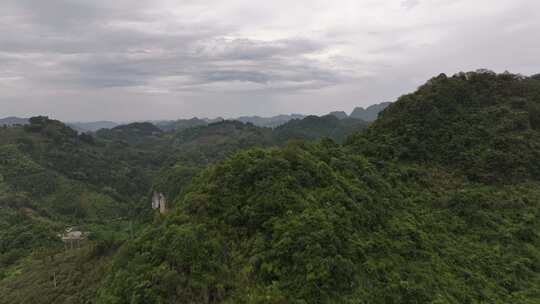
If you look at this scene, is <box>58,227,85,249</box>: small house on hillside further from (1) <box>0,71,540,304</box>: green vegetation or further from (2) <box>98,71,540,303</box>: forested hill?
(2) <box>98,71,540,303</box>: forested hill

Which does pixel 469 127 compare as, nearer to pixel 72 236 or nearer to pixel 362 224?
pixel 362 224

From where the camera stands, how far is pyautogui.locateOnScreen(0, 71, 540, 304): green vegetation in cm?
1112

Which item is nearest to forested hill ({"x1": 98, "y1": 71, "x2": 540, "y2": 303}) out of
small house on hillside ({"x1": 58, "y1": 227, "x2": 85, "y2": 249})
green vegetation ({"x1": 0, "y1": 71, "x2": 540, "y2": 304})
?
green vegetation ({"x1": 0, "y1": 71, "x2": 540, "y2": 304})

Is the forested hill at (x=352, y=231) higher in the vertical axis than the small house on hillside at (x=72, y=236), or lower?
higher

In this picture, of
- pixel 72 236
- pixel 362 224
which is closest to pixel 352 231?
pixel 362 224

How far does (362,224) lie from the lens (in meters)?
14.7

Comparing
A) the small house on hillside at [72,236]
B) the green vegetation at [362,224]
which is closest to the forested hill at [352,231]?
the green vegetation at [362,224]

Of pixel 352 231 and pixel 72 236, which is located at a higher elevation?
pixel 352 231

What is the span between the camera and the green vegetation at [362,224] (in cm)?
1112

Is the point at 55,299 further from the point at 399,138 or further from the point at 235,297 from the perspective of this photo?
the point at 399,138

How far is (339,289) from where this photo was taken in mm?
10758

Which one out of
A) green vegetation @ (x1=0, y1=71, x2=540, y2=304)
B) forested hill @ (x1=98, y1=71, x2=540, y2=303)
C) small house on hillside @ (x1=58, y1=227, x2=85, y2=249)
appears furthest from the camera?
small house on hillside @ (x1=58, y1=227, x2=85, y2=249)

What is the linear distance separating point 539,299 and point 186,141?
15262 centimetres

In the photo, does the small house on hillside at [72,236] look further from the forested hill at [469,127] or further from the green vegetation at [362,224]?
the forested hill at [469,127]
